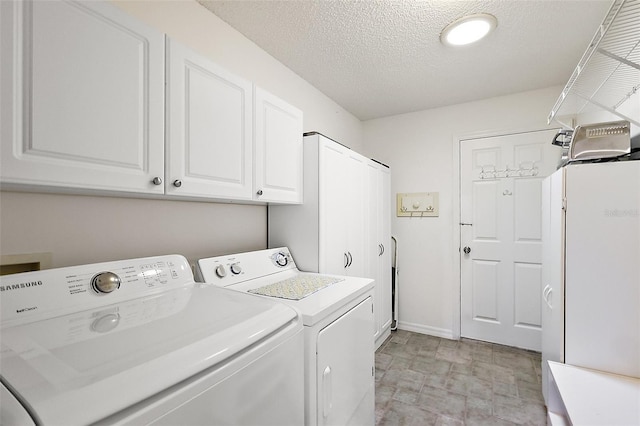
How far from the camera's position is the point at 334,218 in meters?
2.12

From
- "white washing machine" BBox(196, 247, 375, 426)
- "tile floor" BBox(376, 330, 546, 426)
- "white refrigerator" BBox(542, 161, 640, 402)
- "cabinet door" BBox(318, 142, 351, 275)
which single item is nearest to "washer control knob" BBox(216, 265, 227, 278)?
"white washing machine" BBox(196, 247, 375, 426)

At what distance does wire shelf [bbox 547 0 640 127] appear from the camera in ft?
3.76

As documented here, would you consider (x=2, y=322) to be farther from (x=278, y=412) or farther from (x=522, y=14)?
(x=522, y=14)

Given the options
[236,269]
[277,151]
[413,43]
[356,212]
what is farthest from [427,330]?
[413,43]

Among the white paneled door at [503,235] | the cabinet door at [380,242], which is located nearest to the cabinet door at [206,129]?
the cabinet door at [380,242]

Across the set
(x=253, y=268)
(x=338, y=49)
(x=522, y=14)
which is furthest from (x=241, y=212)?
(x=522, y=14)

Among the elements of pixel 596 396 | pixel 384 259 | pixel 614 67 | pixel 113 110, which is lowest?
pixel 596 396

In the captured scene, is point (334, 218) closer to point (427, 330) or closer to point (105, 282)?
point (105, 282)

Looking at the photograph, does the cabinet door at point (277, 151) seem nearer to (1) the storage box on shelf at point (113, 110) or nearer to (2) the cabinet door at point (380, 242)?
(1) the storage box on shelf at point (113, 110)

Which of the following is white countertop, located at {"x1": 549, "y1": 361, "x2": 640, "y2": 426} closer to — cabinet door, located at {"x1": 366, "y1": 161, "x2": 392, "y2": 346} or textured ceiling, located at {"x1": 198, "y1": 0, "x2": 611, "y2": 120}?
cabinet door, located at {"x1": 366, "y1": 161, "x2": 392, "y2": 346}

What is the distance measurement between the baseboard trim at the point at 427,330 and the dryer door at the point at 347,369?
1754 mm

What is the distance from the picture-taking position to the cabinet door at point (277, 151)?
1.60 meters

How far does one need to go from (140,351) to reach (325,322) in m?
0.75

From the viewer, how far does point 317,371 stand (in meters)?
1.20
